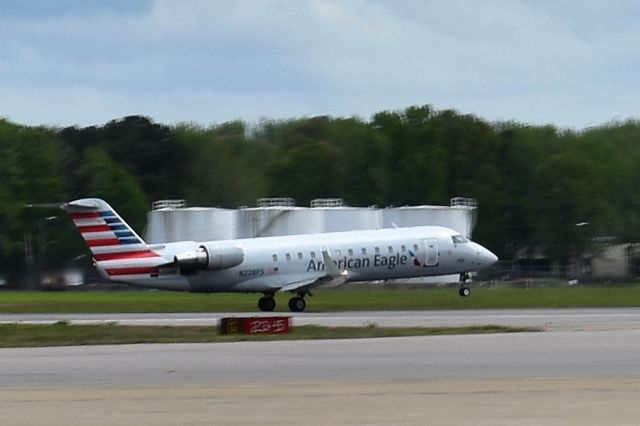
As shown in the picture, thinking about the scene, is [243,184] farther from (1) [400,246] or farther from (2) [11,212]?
(1) [400,246]

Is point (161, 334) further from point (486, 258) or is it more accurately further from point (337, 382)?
point (486, 258)

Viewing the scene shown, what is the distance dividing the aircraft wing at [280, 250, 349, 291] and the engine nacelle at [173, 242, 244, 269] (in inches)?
87.0

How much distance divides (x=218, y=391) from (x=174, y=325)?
1909cm

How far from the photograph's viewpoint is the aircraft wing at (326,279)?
53938 millimetres

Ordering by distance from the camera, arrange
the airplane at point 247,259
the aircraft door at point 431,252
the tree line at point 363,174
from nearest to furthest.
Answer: the airplane at point 247,259, the aircraft door at point 431,252, the tree line at point 363,174

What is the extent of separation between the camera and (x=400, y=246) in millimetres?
55875

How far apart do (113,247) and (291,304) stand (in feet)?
23.6

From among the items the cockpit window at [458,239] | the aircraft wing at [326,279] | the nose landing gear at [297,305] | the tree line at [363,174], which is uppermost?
Result: the tree line at [363,174]

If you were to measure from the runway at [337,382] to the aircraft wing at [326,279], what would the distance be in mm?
17751

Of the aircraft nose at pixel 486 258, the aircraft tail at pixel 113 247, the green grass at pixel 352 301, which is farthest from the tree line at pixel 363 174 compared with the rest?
the aircraft nose at pixel 486 258

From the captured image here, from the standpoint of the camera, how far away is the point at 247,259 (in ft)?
177

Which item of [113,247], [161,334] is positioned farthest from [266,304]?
[161,334]

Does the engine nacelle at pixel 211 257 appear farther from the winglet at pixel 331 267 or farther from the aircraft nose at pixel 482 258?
the aircraft nose at pixel 482 258

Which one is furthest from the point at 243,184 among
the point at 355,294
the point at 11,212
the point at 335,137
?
the point at 355,294
